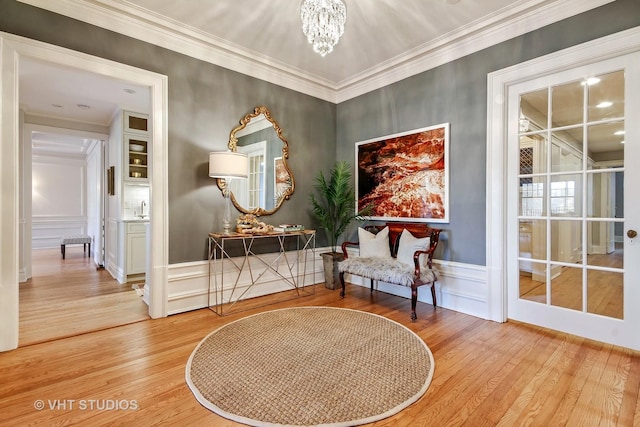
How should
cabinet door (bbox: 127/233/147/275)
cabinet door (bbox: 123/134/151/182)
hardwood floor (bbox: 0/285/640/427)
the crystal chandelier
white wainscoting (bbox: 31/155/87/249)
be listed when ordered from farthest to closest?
white wainscoting (bbox: 31/155/87/249) → cabinet door (bbox: 123/134/151/182) → cabinet door (bbox: 127/233/147/275) → the crystal chandelier → hardwood floor (bbox: 0/285/640/427)

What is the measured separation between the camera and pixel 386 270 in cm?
313

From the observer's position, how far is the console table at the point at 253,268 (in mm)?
3322

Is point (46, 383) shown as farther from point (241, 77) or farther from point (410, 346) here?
point (241, 77)

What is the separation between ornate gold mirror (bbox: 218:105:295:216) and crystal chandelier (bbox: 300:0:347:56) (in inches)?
64.8

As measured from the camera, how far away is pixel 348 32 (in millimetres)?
3062

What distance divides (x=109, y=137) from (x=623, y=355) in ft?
24.4

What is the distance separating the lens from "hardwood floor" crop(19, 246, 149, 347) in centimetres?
272

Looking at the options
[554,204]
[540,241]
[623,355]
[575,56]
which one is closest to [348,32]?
[575,56]

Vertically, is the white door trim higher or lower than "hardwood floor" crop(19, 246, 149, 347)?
higher

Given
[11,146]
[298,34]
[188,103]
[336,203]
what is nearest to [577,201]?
[336,203]

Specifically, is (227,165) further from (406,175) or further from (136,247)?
(136,247)

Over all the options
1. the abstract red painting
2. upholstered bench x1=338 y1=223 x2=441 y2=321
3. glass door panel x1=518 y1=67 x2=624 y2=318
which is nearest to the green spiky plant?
the abstract red painting

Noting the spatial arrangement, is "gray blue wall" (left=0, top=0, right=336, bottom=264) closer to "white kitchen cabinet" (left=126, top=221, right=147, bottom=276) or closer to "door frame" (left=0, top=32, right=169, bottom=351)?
"door frame" (left=0, top=32, right=169, bottom=351)

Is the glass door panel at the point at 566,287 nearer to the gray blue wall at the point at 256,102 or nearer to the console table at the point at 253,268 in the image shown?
the gray blue wall at the point at 256,102
